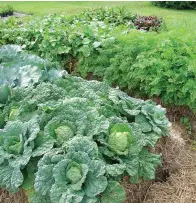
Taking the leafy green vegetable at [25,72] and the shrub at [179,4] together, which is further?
the shrub at [179,4]

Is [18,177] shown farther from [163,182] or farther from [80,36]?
[80,36]

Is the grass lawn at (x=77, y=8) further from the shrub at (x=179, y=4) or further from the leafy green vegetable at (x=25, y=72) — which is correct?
the leafy green vegetable at (x=25, y=72)

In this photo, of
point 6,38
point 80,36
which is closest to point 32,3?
point 6,38

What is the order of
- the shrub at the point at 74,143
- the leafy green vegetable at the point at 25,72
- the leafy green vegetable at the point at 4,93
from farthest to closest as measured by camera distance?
the leafy green vegetable at the point at 25,72 < the leafy green vegetable at the point at 4,93 < the shrub at the point at 74,143

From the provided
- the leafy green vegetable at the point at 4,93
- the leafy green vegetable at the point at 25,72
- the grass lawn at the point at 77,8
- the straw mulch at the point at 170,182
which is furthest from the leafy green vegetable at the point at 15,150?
the grass lawn at the point at 77,8

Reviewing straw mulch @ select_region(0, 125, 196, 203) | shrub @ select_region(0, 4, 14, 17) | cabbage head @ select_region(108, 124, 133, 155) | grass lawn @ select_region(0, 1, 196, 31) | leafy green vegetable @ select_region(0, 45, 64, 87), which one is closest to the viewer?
cabbage head @ select_region(108, 124, 133, 155)

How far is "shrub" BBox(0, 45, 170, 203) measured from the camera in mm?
2561

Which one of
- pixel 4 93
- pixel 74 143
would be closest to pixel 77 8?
pixel 4 93

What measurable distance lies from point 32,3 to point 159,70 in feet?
37.9

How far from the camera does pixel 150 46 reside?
450cm

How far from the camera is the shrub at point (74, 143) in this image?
101 inches

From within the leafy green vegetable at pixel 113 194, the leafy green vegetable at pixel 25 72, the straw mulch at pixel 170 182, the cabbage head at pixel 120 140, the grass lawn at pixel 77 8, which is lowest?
the grass lawn at pixel 77 8

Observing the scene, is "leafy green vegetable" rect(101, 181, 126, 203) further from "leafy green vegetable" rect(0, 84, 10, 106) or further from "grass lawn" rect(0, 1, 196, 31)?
"grass lawn" rect(0, 1, 196, 31)

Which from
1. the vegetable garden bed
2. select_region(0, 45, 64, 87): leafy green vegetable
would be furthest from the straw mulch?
select_region(0, 45, 64, 87): leafy green vegetable
